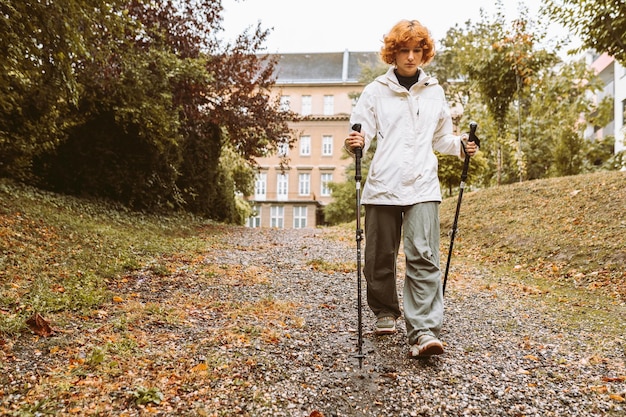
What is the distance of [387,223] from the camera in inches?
141

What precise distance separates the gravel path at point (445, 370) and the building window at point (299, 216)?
36.8 metres

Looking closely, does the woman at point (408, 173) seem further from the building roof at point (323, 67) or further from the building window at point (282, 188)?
the building roof at point (323, 67)

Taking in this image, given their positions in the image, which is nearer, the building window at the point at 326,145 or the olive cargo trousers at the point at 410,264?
the olive cargo trousers at the point at 410,264

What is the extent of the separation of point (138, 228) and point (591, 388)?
7.75m

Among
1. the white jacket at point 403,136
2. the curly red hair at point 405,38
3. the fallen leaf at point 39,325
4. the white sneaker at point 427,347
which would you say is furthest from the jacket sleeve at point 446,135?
the fallen leaf at point 39,325

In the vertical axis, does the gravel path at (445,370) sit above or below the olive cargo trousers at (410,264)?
below

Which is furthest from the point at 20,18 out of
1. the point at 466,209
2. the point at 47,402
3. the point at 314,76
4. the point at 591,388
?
the point at 314,76

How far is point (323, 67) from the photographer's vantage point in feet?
145

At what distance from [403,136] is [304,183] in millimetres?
39931

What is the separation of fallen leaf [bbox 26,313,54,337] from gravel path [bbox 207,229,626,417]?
4.14ft

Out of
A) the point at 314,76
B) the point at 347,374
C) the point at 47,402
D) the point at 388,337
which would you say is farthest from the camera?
the point at 314,76

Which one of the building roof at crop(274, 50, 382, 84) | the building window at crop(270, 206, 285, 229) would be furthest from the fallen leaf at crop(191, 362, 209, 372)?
the building roof at crop(274, 50, 382, 84)

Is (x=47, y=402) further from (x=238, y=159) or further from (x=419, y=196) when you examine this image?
(x=238, y=159)

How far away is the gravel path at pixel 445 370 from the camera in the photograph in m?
2.74
